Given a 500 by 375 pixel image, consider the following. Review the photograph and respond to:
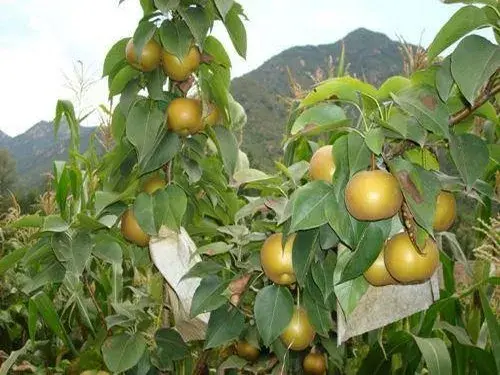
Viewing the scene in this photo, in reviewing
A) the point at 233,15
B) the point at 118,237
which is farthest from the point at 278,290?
the point at 233,15

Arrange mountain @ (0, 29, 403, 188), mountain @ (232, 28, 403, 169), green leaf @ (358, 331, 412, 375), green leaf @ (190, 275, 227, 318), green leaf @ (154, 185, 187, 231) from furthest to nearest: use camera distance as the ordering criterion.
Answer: mountain @ (0, 29, 403, 188) → mountain @ (232, 28, 403, 169) → green leaf @ (358, 331, 412, 375) → green leaf @ (154, 185, 187, 231) → green leaf @ (190, 275, 227, 318)

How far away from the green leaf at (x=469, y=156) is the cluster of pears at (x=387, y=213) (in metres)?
0.09

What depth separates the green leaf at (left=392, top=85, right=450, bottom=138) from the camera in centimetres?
88

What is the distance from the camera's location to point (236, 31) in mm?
1489

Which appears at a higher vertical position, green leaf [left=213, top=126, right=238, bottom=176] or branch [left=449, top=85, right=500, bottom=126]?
branch [left=449, top=85, right=500, bottom=126]

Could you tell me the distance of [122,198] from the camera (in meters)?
1.45

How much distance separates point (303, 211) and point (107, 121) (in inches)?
51.6

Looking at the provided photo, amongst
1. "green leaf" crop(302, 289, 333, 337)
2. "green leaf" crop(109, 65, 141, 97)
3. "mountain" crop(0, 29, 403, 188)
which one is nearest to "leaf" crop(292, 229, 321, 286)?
"green leaf" crop(302, 289, 333, 337)

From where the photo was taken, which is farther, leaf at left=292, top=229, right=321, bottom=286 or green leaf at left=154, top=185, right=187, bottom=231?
green leaf at left=154, top=185, right=187, bottom=231

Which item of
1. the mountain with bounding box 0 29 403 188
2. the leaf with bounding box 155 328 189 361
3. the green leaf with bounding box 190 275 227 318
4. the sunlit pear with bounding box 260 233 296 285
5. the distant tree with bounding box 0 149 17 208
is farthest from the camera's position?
the mountain with bounding box 0 29 403 188

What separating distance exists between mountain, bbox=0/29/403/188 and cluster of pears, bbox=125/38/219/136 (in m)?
17.6

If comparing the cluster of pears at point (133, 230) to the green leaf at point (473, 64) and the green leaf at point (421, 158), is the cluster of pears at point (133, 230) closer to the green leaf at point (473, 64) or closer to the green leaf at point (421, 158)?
the green leaf at point (421, 158)

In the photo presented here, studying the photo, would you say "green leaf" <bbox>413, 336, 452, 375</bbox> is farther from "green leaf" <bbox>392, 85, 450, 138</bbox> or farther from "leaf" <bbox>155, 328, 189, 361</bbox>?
"green leaf" <bbox>392, 85, 450, 138</bbox>

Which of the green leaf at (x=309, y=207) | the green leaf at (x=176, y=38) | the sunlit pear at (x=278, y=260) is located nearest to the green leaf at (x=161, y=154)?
the green leaf at (x=176, y=38)
